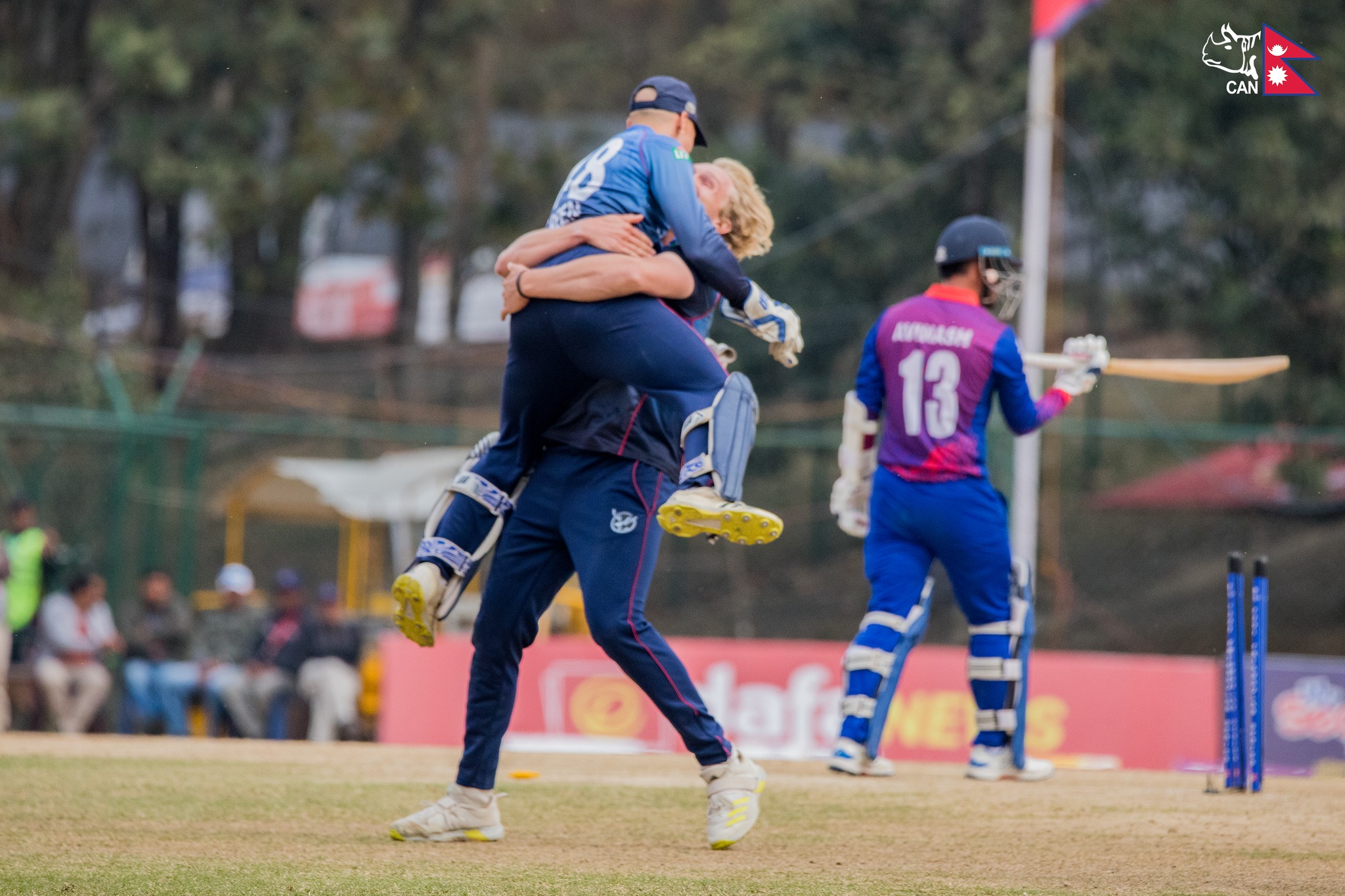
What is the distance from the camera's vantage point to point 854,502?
24.2 feet

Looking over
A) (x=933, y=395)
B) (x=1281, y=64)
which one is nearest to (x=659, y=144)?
(x=933, y=395)

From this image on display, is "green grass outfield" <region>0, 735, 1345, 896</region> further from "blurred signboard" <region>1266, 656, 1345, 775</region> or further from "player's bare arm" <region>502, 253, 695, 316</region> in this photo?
"blurred signboard" <region>1266, 656, 1345, 775</region>

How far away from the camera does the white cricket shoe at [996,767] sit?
7148 millimetres

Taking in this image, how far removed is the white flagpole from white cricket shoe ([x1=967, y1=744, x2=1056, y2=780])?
695 cm

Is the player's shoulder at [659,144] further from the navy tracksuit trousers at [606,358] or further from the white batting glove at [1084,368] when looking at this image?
the white batting glove at [1084,368]

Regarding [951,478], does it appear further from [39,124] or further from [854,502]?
[39,124]

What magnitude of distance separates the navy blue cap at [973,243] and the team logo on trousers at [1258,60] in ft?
48.5

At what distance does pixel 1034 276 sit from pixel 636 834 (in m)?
10.0

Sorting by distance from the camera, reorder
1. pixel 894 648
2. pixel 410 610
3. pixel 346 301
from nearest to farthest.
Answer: pixel 410 610 < pixel 894 648 < pixel 346 301

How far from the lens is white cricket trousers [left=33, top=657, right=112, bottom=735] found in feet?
45.1

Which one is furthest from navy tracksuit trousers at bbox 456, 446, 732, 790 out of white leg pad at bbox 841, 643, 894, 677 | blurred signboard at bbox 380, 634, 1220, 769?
blurred signboard at bbox 380, 634, 1220, 769

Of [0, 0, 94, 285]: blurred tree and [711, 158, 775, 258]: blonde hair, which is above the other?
[0, 0, 94, 285]: blurred tree

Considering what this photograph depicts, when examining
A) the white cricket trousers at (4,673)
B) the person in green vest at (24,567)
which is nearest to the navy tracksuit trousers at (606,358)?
the white cricket trousers at (4,673)

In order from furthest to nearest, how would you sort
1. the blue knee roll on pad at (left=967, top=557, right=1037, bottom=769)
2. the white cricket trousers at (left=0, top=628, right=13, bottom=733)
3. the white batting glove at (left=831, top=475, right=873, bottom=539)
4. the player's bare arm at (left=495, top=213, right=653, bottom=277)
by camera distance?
the white cricket trousers at (left=0, top=628, right=13, bottom=733) → the white batting glove at (left=831, top=475, right=873, bottom=539) → the blue knee roll on pad at (left=967, top=557, right=1037, bottom=769) → the player's bare arm at (left=495, top=213, right=653, bottom=277)
